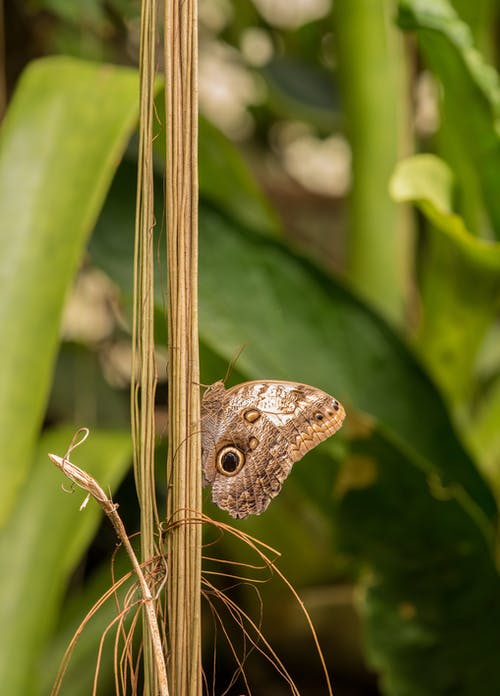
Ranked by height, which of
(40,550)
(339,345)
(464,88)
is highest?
(464,88)

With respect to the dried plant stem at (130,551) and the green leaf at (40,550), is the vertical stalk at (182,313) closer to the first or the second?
the dried plant stem at (130,551)

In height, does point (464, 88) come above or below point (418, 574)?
above

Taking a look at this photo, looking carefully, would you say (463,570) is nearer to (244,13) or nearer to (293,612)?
(293,612)

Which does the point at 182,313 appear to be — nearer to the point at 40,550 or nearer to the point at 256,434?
the point at 256,434

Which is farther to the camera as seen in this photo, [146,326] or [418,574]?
[418,574]

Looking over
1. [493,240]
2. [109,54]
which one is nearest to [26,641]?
[493,240]

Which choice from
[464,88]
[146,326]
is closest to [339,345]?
[464,88]

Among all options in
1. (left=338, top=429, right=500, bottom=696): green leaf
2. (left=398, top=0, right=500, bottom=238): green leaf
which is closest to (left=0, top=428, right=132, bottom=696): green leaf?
(left=338, top=429, right=500, bottom=696): green leaf
